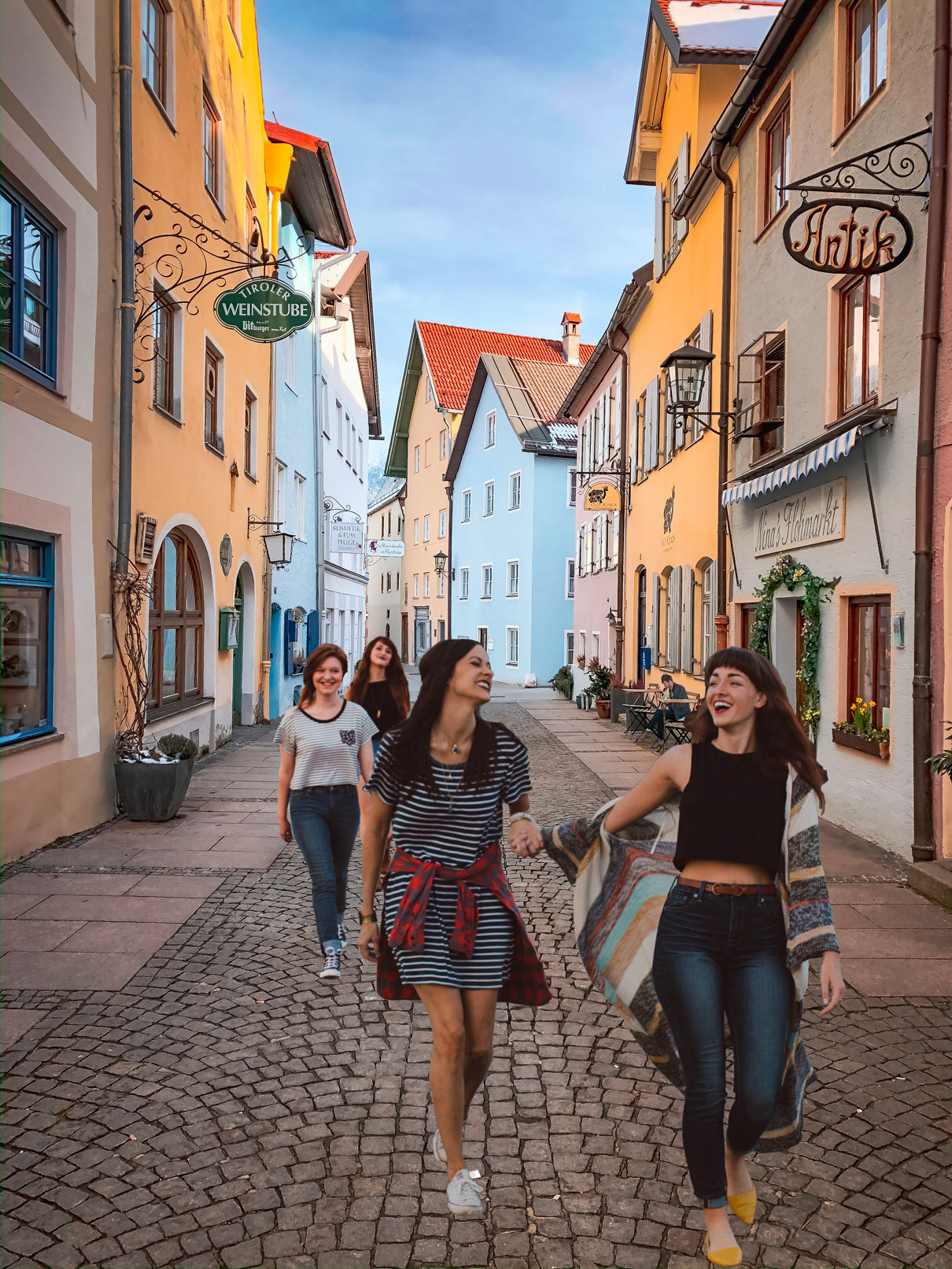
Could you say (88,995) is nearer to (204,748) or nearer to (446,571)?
(204,748)

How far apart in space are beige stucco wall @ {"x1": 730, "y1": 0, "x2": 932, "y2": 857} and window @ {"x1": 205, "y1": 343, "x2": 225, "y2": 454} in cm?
723

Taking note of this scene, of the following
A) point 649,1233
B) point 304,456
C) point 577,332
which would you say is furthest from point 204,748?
point 577,332

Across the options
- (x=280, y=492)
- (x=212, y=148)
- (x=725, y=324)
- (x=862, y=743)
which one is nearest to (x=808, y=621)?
(x=862, y=743)

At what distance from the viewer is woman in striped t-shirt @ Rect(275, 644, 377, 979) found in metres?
5.67

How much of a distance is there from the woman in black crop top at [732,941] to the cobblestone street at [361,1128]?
33 centimetres

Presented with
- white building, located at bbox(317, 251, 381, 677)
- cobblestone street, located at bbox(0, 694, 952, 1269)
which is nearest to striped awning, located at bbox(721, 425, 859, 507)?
cobblestone street, located at bbox(0, 694, 952, 1269)

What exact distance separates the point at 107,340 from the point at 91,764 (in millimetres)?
3914

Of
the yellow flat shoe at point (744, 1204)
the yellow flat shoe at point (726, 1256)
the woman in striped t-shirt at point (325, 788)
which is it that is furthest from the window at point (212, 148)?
the yellow flat shoe at point (726, 1256)

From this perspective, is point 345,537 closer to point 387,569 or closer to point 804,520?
point 804,520

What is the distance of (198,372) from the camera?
13578mm

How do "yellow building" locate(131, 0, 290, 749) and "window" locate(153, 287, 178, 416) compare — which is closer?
"yellow building" locate(131, 0, 290, 749)

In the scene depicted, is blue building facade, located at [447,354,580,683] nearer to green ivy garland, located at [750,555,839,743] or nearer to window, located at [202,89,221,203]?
window, located at [202,89,221,203]

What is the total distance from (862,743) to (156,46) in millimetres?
10673

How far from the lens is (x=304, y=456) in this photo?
76.2ft
